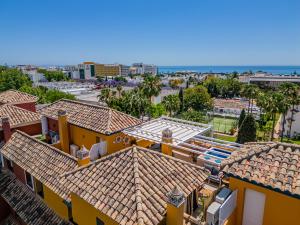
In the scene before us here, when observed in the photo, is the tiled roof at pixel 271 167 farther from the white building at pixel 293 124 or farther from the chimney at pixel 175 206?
the white building at pixel 293 124

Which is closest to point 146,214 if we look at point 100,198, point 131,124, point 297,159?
point 100,198

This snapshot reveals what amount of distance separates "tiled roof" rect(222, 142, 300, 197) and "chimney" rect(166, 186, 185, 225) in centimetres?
294

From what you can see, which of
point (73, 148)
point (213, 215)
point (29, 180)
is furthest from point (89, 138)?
point (213, 215)

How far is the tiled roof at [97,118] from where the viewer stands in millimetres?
18844

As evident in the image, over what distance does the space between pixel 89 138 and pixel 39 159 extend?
17.6ft

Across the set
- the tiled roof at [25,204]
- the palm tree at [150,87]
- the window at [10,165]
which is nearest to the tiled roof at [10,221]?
the tiled roof at [25,204]

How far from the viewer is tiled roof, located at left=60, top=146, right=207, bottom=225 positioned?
322 inches

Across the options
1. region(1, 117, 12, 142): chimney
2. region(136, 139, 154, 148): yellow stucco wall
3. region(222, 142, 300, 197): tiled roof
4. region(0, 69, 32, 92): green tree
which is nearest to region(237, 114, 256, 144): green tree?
region(136, 139, 154, 148): yellow stucco wall

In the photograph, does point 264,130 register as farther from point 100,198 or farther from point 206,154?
point 100,198

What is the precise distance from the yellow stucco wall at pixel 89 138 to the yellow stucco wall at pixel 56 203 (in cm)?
579

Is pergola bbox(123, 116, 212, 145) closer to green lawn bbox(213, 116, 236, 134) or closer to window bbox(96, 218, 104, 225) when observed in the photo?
window bbox(96, 218, 104, 225)

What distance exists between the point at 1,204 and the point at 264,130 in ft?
174

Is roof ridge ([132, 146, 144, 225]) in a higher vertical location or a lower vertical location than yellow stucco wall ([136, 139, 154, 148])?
higher

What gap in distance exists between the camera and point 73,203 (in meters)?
10.7
